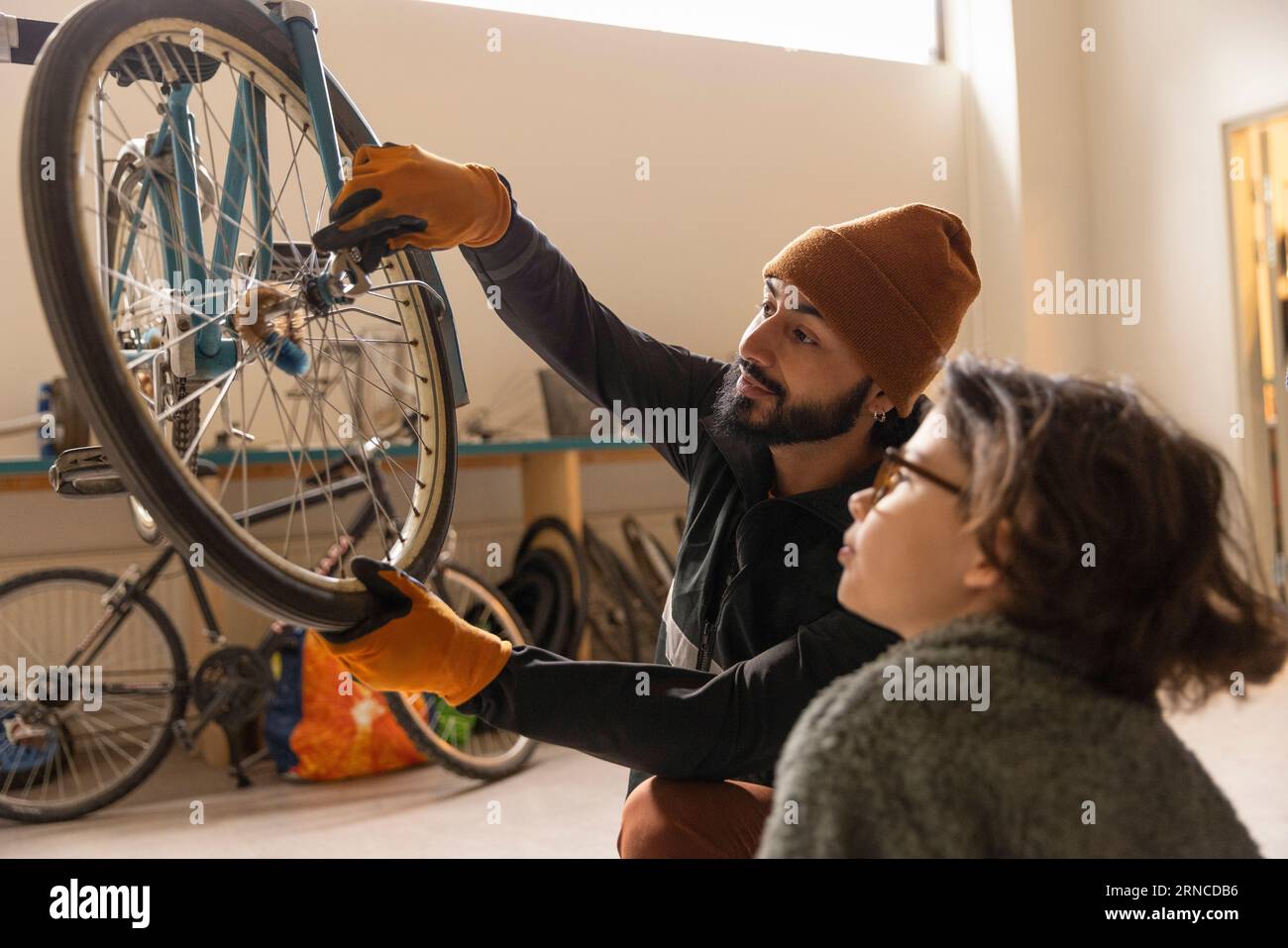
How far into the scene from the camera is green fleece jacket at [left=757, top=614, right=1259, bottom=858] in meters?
0.71

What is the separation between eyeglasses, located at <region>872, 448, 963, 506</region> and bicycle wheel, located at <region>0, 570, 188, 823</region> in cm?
256

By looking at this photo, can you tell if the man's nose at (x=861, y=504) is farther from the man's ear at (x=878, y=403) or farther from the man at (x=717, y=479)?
the man's ear at (x=878, y=403)

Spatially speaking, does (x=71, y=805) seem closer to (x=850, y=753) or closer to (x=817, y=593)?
(x=817, y=593)

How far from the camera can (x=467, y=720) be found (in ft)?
10.9

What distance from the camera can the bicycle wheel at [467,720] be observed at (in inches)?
119

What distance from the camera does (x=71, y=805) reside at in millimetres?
2818

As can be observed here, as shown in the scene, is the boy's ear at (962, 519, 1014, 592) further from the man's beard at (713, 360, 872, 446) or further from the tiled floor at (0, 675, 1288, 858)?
the tiled floor at (0, 675, 1288, 858)

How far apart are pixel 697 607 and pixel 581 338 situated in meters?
0.37

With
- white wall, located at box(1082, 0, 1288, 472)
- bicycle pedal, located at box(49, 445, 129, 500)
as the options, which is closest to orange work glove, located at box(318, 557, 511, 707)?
bicycle pedal, located at box(49, 445, 129, 500)

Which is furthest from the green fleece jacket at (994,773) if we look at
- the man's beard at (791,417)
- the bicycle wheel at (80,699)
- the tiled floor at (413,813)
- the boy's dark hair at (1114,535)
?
the bicycle wheel at (80,699)

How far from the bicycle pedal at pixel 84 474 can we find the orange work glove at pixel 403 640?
0.25 metres
